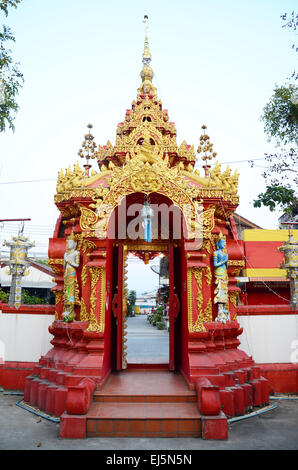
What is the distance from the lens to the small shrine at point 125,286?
5805 millimetres

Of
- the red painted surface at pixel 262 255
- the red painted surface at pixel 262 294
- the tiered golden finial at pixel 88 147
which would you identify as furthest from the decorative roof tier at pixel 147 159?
the red painted surface at pixel 262 294

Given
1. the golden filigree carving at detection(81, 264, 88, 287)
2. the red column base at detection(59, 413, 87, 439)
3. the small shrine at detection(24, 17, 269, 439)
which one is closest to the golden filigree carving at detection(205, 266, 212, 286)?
the small shrine at detection(24, 17, 269, 439)

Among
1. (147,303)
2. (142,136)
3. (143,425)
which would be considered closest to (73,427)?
(143,425)

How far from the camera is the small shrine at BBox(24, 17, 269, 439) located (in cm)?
580

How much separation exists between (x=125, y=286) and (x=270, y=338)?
3872 millimetres

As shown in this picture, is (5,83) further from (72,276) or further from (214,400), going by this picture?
(214,400)

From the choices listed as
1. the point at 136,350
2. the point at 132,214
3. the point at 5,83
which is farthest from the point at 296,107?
the point at 136,350

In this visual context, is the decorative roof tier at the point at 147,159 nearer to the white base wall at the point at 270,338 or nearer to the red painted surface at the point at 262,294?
the white base wall at the point at 270,338

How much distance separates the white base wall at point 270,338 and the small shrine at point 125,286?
3.35ft

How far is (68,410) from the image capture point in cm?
497

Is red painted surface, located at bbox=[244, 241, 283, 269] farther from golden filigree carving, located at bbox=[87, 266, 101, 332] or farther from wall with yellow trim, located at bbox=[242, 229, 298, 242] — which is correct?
golden filigree carving, located at bbox=[87, 266, 101, 332]

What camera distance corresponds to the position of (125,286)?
7.89m

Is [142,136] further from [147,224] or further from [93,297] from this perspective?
[93,297]

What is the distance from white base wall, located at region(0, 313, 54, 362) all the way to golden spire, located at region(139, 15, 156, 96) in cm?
800
